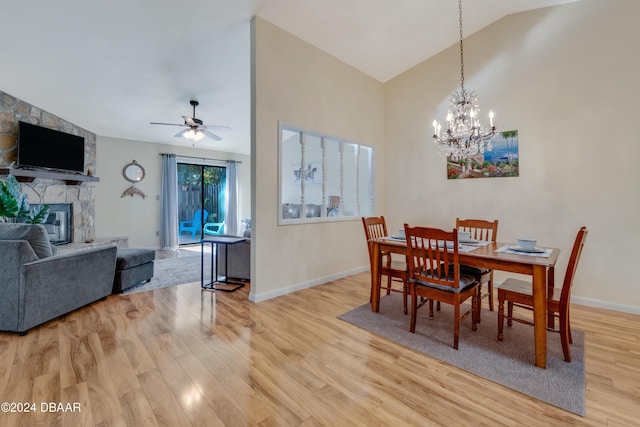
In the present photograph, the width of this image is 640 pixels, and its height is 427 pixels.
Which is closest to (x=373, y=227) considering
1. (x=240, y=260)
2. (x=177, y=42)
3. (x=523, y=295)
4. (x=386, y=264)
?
(x=386, y=264)

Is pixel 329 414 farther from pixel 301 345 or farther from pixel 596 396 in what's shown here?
pixel 596 396

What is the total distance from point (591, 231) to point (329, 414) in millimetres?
3608

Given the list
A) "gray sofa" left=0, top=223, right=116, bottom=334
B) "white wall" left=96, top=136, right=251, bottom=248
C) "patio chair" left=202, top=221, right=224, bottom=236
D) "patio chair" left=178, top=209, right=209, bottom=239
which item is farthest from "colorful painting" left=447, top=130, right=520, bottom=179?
"white wall" left=96, top=136, right=251, bottom=248

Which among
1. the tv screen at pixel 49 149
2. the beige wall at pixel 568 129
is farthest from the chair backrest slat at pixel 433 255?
the tv screen at pixel 49 149

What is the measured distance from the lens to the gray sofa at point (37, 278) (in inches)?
92.0

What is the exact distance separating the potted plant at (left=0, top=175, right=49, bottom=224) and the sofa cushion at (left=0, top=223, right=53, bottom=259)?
1.58 meters

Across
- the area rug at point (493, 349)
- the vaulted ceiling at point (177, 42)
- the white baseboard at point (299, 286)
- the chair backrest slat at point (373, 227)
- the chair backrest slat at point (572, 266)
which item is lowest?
the area rug at point (493, 349)

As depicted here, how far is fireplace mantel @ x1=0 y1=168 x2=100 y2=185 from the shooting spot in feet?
13.3

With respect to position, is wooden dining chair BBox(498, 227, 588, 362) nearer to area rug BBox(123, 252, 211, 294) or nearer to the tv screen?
area rug BBox(123, 252, 211, 294)

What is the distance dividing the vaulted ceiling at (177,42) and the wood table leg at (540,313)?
3.24 m

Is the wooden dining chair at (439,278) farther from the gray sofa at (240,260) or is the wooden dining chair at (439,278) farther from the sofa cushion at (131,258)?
the sofa cushion at (131,258)

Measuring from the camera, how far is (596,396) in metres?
1.67

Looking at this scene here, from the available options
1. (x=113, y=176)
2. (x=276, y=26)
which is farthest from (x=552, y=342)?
(x=113, y=176)

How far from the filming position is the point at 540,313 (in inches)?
77.9
